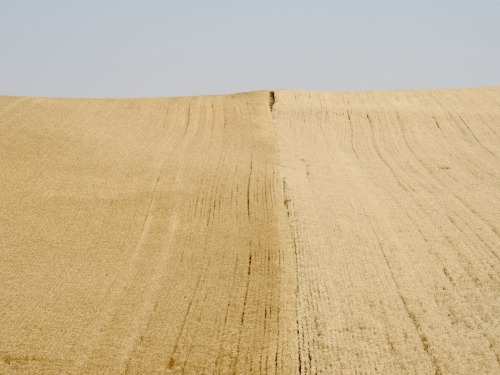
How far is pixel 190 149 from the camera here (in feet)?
65.2

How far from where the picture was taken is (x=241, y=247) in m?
12.9

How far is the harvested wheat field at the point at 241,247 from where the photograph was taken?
9633 mm

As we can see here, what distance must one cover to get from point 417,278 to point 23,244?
6582 millimetres

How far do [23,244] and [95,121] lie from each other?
935cm

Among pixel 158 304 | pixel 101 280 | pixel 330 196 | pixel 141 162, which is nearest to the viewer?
pixel 158 304

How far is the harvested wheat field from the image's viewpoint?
9633 mm

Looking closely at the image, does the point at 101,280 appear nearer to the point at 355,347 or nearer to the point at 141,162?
the point at 355,347

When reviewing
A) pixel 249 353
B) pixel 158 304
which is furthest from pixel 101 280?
pixel 249 353

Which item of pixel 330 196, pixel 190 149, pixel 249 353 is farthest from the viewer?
pixel 190 149

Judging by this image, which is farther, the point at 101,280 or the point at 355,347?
the point at 101,280

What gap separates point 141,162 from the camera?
18188 millimetres

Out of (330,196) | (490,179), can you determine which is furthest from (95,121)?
(490,179)

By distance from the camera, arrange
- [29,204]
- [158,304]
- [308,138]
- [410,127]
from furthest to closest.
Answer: [410,127] → [308,138] → [29,204] → [158,304]

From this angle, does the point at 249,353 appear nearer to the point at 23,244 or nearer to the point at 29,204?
the point at 23,244
